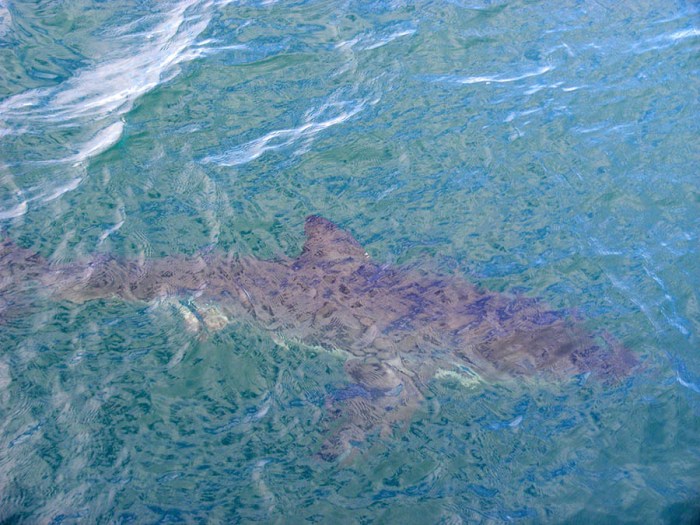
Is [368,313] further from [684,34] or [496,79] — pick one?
[684,34]

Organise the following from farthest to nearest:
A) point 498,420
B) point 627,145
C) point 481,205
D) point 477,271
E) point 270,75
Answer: point 270,75 < point 627,145 < point 481,205 < point 477,271 < point 498,420

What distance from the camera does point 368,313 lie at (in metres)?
5.32

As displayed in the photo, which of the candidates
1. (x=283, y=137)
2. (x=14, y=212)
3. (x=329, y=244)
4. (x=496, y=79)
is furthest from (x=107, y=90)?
(x=496, y=79)

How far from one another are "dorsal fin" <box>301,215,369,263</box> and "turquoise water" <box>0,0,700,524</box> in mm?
151

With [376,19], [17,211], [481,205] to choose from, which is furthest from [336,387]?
[376,19]

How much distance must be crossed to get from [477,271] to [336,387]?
70.0 inches

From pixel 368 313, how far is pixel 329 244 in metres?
0.84

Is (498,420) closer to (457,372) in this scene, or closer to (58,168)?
(457,372)

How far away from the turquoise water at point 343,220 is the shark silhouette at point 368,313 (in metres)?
0.16

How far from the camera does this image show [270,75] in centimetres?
738

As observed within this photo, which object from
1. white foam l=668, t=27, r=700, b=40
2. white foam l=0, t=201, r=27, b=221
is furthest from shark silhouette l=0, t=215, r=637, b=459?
white foam l=668, t=27, r=700, b=40

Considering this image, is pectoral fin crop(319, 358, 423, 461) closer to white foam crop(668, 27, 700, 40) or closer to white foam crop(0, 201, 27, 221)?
white foam crop(0, 201, 27, 221)

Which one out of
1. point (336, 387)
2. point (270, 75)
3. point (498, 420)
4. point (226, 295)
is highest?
point (270, 75)

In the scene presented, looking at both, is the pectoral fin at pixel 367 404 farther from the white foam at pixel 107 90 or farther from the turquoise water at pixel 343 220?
the white foam at pixel 107 90
